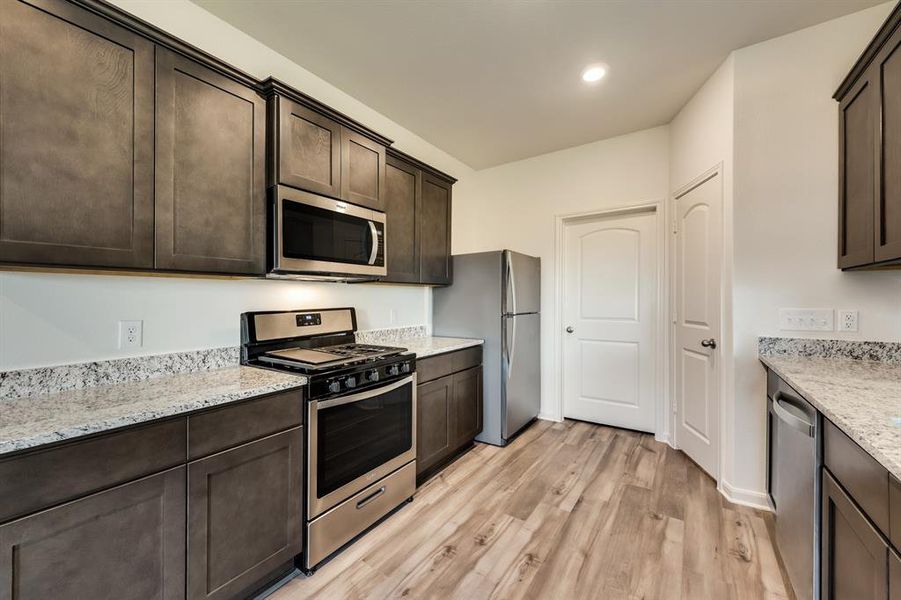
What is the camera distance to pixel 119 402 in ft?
4.20

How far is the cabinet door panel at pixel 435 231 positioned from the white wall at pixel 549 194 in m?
0.60

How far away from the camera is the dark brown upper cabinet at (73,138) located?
1.18 m

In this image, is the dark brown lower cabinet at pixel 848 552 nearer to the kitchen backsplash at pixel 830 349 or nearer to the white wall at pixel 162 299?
the kitchen backsplash at pixel 830 349

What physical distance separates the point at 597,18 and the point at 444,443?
9.04 ft

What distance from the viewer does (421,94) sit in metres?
2.72

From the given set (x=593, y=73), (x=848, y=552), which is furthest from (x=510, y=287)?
(x=848, y=552)

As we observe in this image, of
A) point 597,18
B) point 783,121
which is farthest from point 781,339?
point 597,18

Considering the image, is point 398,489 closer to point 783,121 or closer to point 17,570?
point 17,570

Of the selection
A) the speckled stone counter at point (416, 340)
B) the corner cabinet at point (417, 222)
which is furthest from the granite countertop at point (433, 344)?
the corner cabinet at point (417, 222)

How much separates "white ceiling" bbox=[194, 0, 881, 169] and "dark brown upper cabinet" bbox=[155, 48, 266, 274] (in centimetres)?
61

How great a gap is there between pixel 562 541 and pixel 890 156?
2.24m

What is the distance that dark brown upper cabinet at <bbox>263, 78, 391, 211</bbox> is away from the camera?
1868mm

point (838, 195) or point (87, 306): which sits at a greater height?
point (838, 195)

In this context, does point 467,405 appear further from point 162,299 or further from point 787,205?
point 787,205
